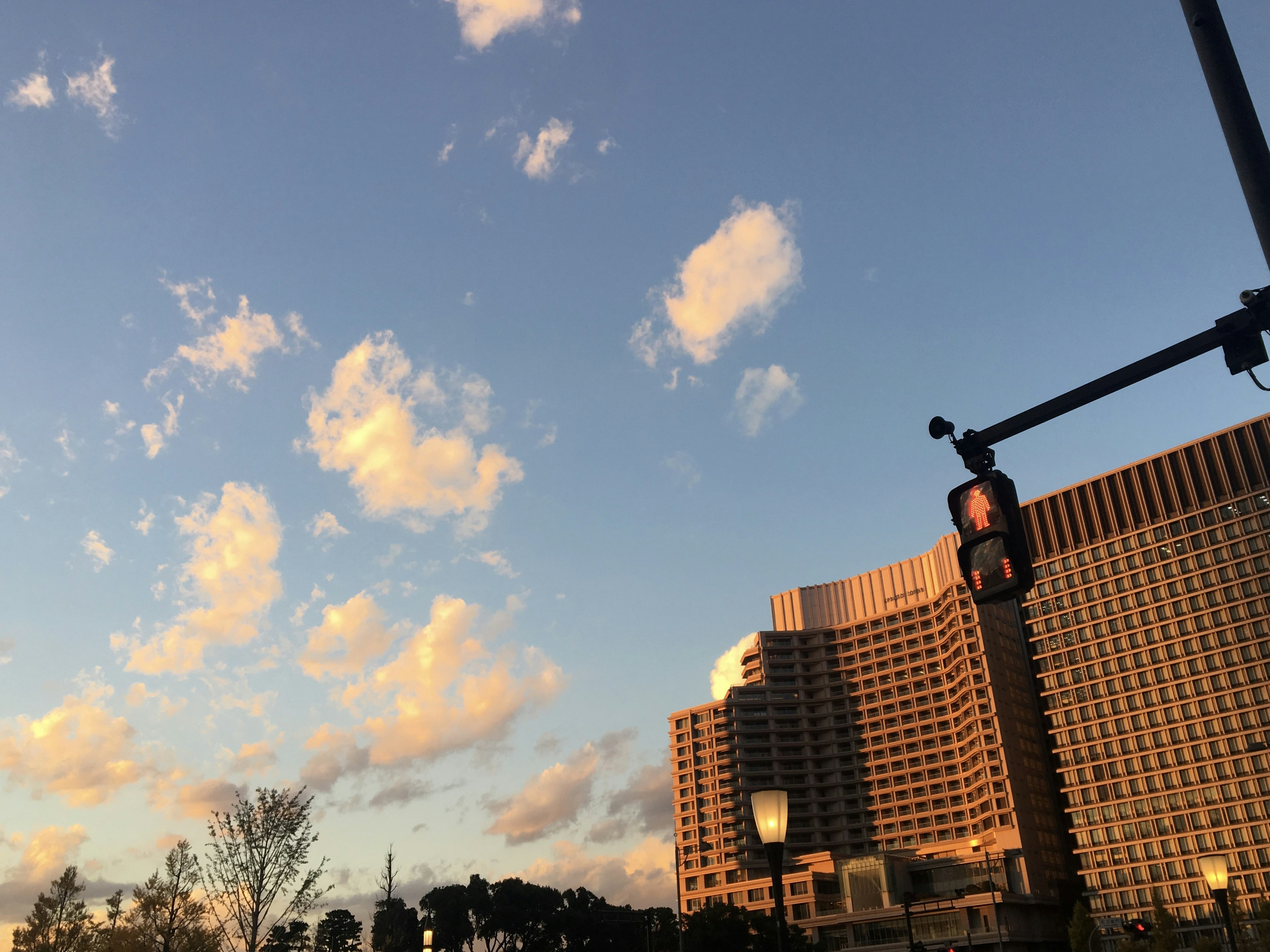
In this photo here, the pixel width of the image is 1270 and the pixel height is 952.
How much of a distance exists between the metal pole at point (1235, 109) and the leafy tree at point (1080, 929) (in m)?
96.9

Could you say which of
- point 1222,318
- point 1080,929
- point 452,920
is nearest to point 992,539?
point 1222,318

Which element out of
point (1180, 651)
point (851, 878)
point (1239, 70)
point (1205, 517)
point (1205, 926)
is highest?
point (1205, 517)

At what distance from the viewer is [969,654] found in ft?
→ 423

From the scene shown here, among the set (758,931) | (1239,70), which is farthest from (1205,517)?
(1239,70)

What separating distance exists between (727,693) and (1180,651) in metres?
65.3

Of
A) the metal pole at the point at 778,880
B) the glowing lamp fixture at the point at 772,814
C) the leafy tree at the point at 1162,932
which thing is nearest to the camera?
the metal pole at the point at 778,880

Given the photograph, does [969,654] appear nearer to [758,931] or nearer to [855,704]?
[855,704]

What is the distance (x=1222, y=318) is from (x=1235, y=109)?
4.57 feet

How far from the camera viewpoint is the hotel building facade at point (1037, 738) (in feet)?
365

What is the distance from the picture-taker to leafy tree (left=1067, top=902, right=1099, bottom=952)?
291 ft

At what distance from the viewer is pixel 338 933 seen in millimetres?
121625

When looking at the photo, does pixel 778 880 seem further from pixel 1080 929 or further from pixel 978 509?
pixel 1080 929

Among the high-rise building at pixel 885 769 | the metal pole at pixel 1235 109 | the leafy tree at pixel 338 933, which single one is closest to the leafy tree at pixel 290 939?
the leafy tree at pixel 338 933

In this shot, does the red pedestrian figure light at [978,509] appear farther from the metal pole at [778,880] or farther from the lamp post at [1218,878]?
the lamp post at [1218,878]
